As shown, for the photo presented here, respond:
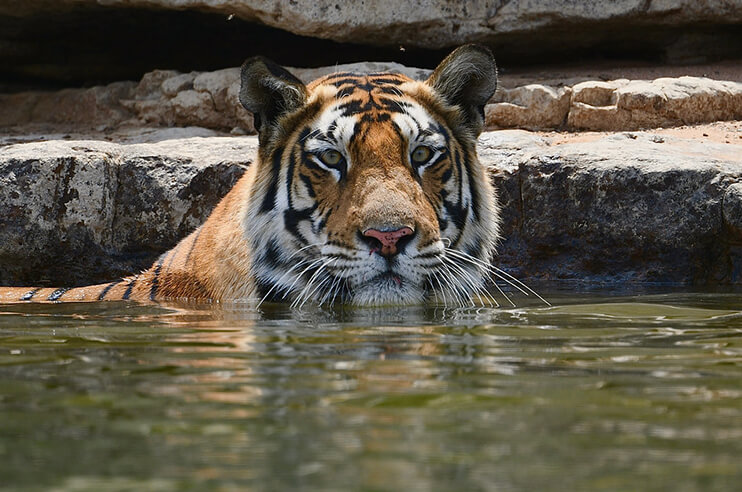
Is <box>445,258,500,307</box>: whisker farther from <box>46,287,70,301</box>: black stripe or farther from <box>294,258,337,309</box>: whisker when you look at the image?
<box>46,287,70,301</box>: black stripe

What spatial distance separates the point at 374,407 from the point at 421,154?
6.89 ft

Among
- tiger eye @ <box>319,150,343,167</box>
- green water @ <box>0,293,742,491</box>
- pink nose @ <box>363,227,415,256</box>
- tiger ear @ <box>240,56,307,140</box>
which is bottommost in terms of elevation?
green water @ <box>0,293,742,491</box>

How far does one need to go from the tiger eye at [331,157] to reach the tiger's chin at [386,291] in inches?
21.0

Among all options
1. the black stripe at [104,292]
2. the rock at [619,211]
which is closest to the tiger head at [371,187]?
the black stripe at [104,292]

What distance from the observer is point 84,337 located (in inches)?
108

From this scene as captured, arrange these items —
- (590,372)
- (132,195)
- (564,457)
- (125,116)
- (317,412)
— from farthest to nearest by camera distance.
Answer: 1. (125,116)
2. (132,195)
3. (590,372)
4. (317,412)
5. (564,457)

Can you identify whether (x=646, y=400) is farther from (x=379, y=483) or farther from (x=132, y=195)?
(x=132, y=195)

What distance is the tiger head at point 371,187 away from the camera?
132 inches

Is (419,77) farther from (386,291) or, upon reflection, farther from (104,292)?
(386,291)

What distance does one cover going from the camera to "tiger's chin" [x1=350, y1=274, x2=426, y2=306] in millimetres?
3346

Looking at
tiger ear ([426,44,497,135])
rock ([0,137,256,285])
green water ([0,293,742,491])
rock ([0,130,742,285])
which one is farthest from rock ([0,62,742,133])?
green water ([0,293,742,491])

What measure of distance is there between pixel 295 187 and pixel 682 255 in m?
2.35

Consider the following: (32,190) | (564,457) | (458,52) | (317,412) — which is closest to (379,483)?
(564,457)

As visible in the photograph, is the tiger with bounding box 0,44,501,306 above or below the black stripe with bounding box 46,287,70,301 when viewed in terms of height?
above
